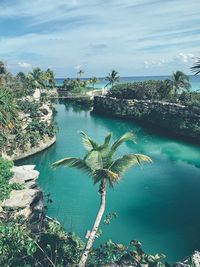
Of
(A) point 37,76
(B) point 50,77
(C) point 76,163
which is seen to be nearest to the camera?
(C) point 76,163

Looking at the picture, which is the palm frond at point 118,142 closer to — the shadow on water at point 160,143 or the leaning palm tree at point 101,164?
the leaning palm tree at point 101,164

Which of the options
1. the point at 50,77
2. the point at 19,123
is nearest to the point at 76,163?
the point at 19,123

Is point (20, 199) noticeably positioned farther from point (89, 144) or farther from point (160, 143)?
point (160, 143)

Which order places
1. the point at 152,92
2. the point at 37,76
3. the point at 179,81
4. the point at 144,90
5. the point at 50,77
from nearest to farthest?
the point at 179,81 → the point at 152,92 → the point at 144,90 → the point at 37,76 → the point at 50,77

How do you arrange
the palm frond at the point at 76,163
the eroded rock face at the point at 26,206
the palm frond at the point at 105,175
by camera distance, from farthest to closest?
the eroded rock face at the point at 26,206 → the palm frond at the point at 76,163 → the palm frond at the point at 105,175

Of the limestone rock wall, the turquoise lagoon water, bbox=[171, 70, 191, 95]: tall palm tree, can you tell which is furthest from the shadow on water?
bbox=[171, 70, 191, 95]: tall palm tree


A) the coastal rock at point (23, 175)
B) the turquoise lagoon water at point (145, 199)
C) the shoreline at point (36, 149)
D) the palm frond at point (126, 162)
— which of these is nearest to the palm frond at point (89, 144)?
the palm frond at point (126, 162)

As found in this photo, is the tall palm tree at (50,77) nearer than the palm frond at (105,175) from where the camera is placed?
No

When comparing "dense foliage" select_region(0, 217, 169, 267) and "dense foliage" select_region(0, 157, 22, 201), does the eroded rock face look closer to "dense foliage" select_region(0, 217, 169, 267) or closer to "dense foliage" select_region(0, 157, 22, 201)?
"dense foliage" select_region(0, 157, 22, 201)
